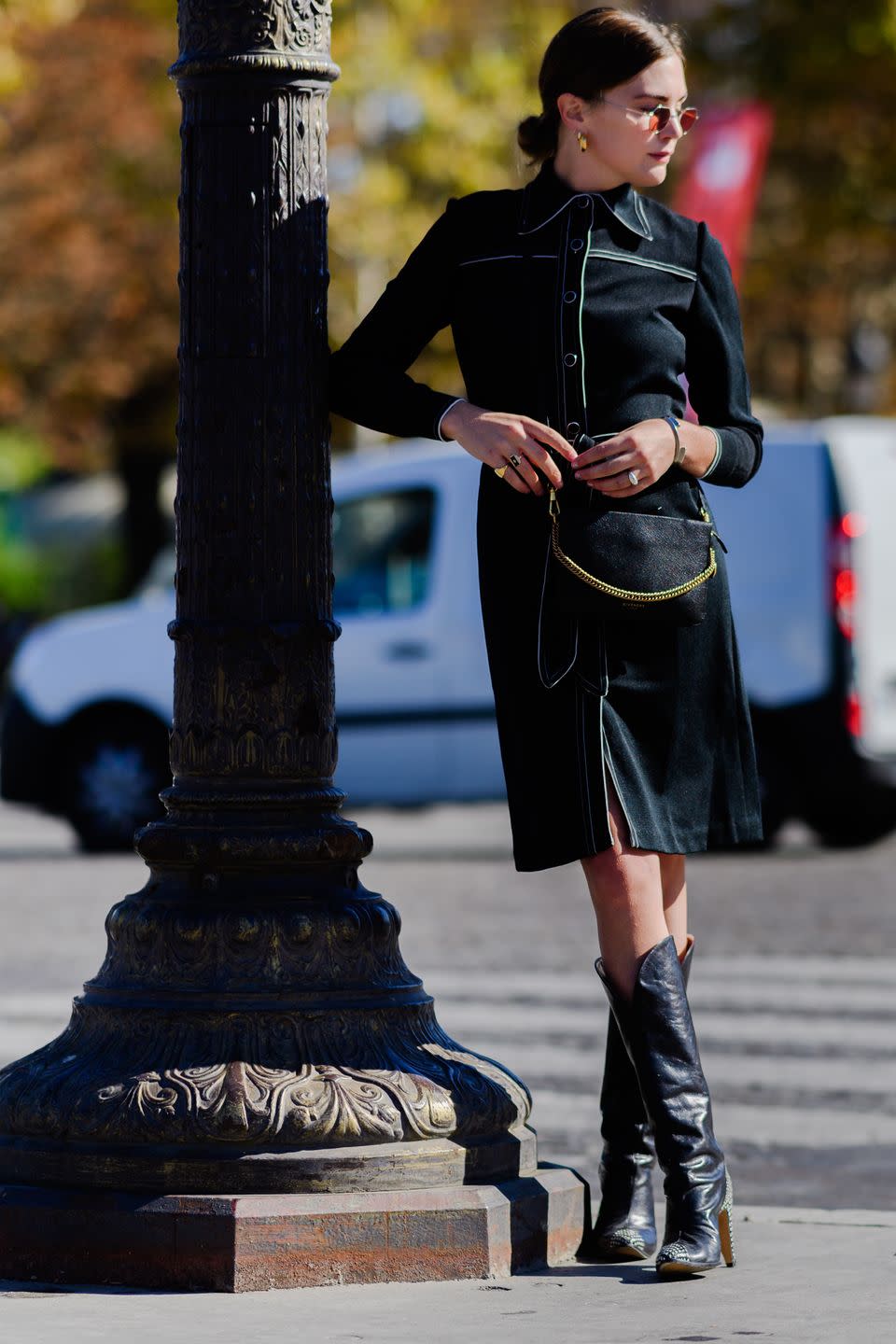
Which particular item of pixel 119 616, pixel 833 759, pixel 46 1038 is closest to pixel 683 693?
pixel 46 1038

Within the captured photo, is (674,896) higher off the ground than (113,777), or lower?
lower

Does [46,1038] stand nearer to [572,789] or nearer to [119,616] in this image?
[572,789]

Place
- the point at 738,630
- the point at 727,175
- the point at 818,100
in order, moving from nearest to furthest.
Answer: the point at 738,630 < the point at 727,175 < the point at 818,100

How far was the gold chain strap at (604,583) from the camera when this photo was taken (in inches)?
156

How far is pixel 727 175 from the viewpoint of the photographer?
2180cm

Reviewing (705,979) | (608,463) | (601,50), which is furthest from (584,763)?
(705,979)

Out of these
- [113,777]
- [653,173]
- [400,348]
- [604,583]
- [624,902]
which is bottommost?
[624,902]

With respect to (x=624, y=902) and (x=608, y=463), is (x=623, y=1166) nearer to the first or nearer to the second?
(x=624, y=902)

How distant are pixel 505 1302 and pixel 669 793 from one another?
0.81m

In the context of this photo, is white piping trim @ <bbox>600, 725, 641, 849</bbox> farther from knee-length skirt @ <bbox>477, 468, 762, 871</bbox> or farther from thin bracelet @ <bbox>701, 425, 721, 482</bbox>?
thin bracelet @ <bbox>701, 425, 721, 482</bbox>

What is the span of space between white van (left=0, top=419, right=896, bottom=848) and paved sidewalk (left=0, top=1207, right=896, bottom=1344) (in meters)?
8.55

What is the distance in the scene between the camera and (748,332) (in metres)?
36.1

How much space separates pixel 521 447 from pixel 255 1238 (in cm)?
124

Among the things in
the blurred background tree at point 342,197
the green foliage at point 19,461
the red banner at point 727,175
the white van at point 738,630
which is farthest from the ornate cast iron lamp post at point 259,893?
the green foliage at point 19,461
